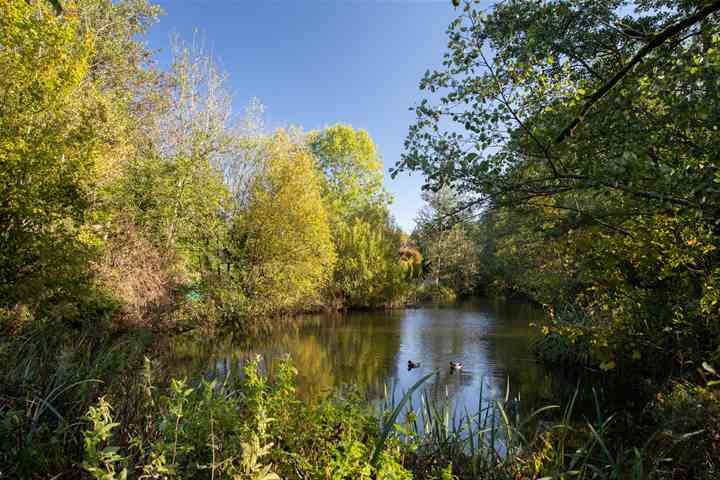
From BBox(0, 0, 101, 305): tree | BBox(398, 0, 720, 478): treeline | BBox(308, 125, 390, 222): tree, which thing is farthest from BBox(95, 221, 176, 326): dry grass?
BBox(308, 125, 390, 222): tree

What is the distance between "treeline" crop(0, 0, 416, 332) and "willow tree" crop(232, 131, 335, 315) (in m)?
0.07

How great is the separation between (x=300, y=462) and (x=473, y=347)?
12352 mm

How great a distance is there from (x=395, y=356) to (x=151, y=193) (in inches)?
396

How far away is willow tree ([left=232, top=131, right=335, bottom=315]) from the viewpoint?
18250 mm

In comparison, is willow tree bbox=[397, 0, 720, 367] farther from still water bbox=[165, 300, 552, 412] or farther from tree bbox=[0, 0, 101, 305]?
tree bbox=[0, 0, 101, 305]

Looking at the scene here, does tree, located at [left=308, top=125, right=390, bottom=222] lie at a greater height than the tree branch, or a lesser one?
greater

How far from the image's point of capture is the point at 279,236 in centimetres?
1862

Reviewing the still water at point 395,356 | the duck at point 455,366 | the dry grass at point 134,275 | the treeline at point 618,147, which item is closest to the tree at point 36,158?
the still water at point 395,356

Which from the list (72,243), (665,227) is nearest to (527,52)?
(665,227)

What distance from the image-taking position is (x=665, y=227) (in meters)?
4.25

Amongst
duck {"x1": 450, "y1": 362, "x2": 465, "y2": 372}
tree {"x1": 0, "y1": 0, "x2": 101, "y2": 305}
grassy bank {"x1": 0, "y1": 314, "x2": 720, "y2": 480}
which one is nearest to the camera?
grassy bank {"x1": 0, "y1": 314, "x2": 720, "y2": 480}

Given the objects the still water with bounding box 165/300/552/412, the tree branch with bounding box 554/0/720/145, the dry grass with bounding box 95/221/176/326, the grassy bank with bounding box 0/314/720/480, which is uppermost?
the tree branch with bounding box 554/0/720/145

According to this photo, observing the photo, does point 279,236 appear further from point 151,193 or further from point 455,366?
point 455,366

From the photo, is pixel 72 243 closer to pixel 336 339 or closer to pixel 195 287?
pixel 195 287
